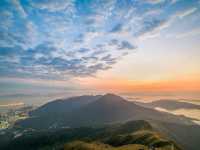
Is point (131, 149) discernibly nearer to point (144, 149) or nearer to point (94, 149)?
point (144, 149)

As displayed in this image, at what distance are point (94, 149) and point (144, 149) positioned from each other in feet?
235

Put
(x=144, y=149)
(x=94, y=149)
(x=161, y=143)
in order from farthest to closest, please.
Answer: (x=94, y=149) → (x=161, y=143) → (x=144, y=149)

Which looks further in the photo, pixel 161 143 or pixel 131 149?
pixel 161 143

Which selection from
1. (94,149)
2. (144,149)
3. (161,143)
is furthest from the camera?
(94,149)

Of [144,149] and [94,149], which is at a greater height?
[144,149]

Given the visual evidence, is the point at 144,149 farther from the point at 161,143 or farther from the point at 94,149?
the point at 94,149

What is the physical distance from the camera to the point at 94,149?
197375 mm

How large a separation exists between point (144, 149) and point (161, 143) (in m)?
36.3

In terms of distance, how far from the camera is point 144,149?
14462 cm

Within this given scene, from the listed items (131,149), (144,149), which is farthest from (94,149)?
(144,149)

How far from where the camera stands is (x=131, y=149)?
503 ft

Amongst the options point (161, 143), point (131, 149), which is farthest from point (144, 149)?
point (161, 143)

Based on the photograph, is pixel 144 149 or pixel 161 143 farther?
pixel 161 143

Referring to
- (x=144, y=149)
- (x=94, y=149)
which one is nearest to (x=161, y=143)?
(x=144, y=149)
